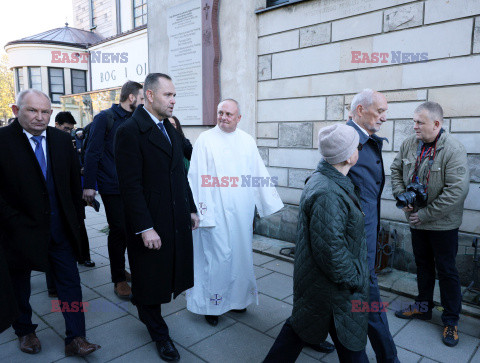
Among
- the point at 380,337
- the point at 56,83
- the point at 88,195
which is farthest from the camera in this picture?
the point at 56,83

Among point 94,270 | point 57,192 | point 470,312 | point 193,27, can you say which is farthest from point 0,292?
point 193,27

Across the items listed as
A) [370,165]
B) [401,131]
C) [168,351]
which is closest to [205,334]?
[168,351]

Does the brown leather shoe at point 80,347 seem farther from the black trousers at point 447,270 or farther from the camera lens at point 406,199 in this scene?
the black trousers at point 447,270

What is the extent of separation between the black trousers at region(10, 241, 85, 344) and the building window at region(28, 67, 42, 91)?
23.0 metres

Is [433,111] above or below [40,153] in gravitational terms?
above

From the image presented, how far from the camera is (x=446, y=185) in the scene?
3.03 m

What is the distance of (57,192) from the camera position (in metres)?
2.83

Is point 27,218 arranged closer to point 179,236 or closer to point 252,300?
point 179,236

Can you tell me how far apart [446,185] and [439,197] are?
0.12 metres

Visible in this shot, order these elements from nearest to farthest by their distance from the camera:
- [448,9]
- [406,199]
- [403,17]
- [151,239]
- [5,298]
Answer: [5,298]
[151,239]
[406,199]
[448,9]
[403,17]

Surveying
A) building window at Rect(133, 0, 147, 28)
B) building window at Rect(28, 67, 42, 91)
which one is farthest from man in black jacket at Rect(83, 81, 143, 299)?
building window at Rect(28, 67, 42, 91)

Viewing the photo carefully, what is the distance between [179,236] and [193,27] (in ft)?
17.1

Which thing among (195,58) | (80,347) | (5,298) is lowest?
(80,347)

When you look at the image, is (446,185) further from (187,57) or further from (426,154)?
(187,57)
